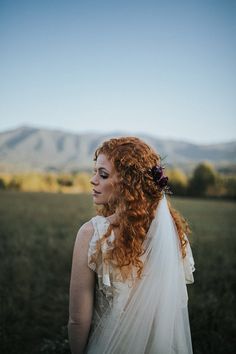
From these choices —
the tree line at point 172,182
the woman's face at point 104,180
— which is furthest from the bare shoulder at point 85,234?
the tree line at point 172,182

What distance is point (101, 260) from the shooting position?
208 cm

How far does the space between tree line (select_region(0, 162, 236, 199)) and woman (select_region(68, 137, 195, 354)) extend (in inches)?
1526

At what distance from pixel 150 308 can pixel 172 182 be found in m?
54.1

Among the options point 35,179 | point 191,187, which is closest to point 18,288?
point 35,179

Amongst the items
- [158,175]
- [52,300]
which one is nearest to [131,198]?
[158,175]

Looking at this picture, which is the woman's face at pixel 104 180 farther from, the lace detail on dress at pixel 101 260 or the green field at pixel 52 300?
the green field at pixel 52 300

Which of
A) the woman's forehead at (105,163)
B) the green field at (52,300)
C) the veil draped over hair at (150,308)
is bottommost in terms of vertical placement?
the green field at (52,300)

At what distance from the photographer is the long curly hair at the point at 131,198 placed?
6.79 ft

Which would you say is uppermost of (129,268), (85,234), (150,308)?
(85,234)

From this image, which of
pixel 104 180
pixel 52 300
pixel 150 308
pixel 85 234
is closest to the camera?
pixel 85 234

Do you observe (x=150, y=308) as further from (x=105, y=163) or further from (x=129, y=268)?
(x=105, y=163)

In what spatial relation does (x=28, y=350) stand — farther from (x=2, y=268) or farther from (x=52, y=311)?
(x=2, y=268)

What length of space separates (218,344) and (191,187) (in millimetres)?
51170

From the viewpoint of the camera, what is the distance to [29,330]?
4777mm
